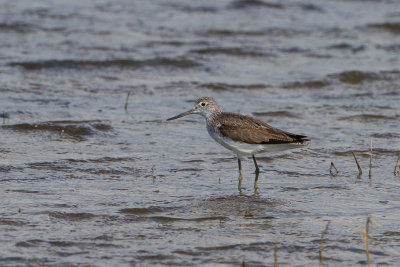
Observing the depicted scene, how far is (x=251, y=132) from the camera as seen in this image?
27.3 ft

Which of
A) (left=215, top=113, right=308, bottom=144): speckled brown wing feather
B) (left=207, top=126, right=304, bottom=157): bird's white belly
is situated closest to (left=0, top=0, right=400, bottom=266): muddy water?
(left=207, top=126, right=304, bottom=157): bird's white belly

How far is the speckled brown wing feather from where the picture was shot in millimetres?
8188

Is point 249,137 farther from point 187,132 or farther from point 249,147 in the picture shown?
point 187,132

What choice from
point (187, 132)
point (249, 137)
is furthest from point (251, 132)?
point (187, 132)

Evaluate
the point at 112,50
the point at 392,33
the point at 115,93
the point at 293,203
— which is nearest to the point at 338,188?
the point at 293,203

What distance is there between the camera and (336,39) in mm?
17031

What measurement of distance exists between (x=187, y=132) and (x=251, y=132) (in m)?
2.41

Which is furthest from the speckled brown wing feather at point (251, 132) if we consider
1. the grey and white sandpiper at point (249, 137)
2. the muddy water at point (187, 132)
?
the muddy water at point (187, 132)

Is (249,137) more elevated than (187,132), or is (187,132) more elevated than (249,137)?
(249,137)

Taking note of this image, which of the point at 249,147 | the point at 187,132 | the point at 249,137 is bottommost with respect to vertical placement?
the point at 187,132

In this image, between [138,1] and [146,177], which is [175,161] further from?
[138,1]

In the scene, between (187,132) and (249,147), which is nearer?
(249,147)

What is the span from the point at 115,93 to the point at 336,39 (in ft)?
21.9

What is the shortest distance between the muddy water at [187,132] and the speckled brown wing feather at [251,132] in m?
0.51
